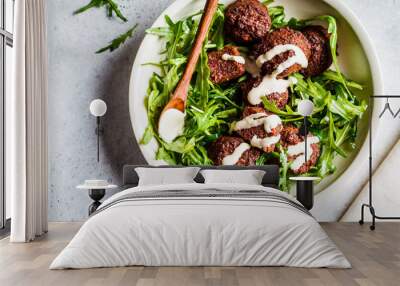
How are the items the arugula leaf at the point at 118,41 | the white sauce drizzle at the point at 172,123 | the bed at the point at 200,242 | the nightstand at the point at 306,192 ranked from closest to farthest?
the bed at the point at 200,242 → the nightstand at the point at 306,192 → the white sauce drizzle at the point at 172,123 → the arugula leaf at the point at 118,41

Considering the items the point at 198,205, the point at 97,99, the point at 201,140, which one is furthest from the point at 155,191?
the point at 97,99

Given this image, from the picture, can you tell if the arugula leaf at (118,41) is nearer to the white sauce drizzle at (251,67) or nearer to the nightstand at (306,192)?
the white sauce drizzle at (251,67)

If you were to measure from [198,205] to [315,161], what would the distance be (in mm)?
2443

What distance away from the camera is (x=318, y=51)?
250 inches

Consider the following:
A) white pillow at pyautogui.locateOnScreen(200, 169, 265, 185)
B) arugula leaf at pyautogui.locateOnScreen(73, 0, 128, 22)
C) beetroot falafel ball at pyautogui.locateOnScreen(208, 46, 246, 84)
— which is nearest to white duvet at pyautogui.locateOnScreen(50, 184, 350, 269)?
white pillow at pyautogui.locateOnScreen(200, 169, 265, 185)

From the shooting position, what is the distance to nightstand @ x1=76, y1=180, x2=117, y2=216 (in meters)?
6.06

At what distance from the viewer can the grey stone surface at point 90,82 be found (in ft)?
21.4

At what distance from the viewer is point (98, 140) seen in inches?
258

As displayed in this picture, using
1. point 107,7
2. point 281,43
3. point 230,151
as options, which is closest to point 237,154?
point 230,151

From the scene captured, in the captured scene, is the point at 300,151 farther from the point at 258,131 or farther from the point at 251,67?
the point at 251,67

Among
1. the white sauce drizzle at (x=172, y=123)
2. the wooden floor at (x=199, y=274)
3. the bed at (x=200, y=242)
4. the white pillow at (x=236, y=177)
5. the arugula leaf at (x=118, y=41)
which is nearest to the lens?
the wooden floor at (x=199, y=274)

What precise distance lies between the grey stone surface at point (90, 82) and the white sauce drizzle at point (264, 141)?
49.3 inches

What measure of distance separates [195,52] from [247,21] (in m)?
0.64

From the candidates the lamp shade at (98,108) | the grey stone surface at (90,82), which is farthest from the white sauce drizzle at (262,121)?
the lamp shade at (98,108)
